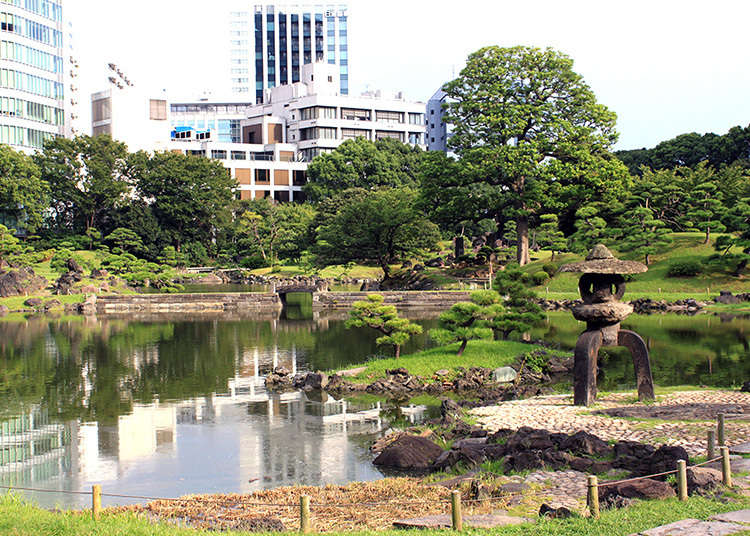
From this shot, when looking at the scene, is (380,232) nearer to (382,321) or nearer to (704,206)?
(704,206)

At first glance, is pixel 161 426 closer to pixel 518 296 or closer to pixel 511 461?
pixel 511 461

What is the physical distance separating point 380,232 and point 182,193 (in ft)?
110

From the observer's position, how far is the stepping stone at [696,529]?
1070cm

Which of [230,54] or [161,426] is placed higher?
[230,54]

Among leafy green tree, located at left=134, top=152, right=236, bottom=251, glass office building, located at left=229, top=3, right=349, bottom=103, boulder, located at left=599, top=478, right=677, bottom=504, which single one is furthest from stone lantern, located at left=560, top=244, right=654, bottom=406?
glass office building, located at left=229, top=3, right=349, bottom=103

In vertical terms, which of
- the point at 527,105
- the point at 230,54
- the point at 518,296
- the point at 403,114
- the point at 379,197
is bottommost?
the point at 518,296

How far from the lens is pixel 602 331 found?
21.2 meters

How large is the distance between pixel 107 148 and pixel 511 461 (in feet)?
247

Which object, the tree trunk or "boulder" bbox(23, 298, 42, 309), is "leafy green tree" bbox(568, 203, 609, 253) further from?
"boulder" bbox(23, 298, 42, 309)

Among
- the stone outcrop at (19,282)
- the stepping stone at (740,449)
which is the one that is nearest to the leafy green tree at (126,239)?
the stone outcrop at (19,282)

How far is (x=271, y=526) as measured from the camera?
42.3 ft

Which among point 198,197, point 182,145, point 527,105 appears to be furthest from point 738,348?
point 182,145

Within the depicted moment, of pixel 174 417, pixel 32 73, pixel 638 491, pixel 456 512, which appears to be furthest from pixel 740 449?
pixel 32 73

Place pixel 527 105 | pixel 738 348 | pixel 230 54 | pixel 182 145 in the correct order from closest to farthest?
pixel 738 348
pixel 527 105
pixel 182 145
pixel 230 54
